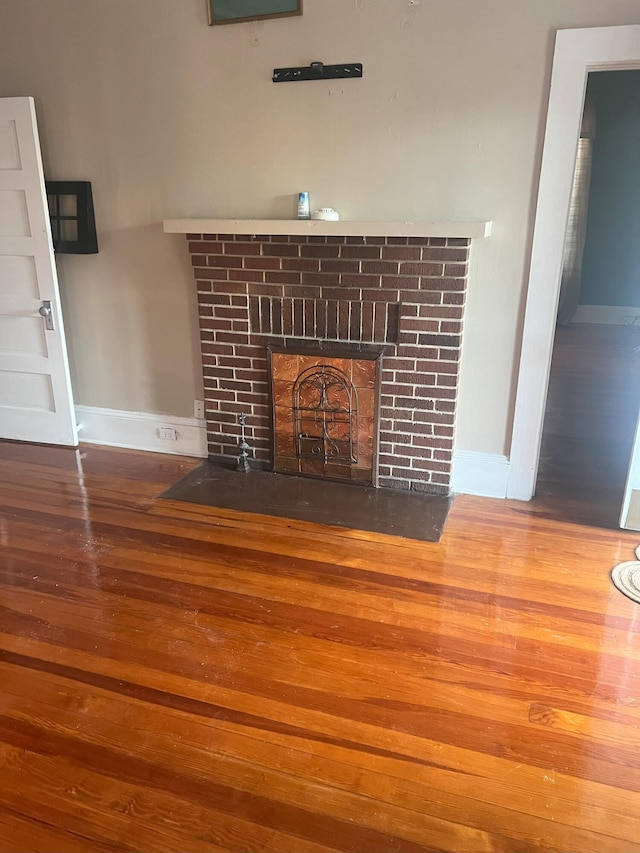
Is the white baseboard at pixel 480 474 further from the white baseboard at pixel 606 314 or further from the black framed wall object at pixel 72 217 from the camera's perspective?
the white baseboard at pixel 606 314

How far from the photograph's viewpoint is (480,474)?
3.21 m

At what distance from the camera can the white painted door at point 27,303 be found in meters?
3.36

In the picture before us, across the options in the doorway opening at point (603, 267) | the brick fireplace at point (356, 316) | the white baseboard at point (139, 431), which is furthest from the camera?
the doorway opening at point (603, 267)

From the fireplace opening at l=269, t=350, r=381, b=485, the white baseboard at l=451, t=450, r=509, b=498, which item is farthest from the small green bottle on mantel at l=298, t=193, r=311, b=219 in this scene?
the white baseboard at l=451, t=450, r=509, b=498

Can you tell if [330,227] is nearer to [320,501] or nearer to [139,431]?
[320,501]

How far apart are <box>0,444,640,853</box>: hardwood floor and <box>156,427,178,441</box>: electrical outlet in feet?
2.71

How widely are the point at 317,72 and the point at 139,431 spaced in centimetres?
218

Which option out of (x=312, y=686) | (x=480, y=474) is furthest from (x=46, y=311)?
(x=312, y=686)

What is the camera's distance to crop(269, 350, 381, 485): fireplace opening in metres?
3.20

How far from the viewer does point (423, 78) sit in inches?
109

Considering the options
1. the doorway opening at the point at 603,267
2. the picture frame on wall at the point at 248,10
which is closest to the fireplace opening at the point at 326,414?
the picture frame on wall at the point at 248,10

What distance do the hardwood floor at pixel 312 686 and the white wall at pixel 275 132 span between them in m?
0.94

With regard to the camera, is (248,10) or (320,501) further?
(320,501)

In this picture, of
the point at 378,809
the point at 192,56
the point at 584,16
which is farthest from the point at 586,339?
the point at 378,809
